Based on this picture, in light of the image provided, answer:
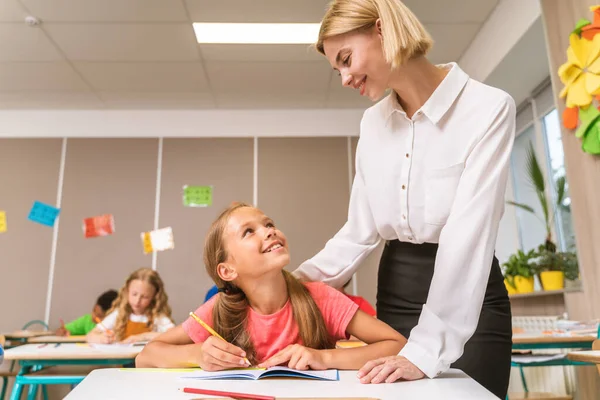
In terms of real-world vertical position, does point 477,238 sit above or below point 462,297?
above

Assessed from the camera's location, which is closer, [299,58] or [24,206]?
[299,58]

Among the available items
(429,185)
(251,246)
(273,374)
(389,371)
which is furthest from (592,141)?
(273,374)

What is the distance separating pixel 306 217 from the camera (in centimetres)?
471

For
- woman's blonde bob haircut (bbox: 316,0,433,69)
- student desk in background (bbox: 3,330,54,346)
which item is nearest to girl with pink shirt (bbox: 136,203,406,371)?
woman's blonde bob haircut (bbox: 316,0,433,69)

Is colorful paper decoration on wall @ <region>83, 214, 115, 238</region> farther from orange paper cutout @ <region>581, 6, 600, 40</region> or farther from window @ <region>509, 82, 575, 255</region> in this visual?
orange paper cutout @ <region>581, 6, 600, 40</region>

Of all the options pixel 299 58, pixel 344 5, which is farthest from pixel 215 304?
pixel 299 58

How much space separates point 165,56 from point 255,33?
0.76 metres

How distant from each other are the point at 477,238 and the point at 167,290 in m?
3.90

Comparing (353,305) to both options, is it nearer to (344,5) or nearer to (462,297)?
(462,297)

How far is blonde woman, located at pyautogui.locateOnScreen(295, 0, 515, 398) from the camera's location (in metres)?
0.97

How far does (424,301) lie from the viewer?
1187 millimetres

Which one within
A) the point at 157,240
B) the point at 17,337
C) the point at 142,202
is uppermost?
the point at 142,202

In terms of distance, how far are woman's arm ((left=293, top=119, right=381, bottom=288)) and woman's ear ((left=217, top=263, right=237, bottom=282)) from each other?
17 centimetres

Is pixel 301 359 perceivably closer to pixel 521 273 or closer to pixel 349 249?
pixel 349 249
